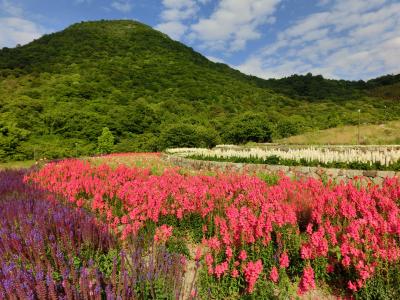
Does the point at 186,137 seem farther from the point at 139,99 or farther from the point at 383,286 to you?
the point at 383,286

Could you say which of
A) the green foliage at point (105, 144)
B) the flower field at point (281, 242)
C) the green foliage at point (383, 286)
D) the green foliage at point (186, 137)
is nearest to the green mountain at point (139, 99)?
the green foliage at point (186, 137)

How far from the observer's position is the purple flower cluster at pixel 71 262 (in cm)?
238

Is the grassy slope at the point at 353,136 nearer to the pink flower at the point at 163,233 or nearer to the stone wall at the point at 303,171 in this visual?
the stone wall at the point at 303,171

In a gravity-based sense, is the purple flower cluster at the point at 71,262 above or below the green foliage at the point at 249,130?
below

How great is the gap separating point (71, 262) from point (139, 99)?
49511 mm

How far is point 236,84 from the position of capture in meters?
74.1

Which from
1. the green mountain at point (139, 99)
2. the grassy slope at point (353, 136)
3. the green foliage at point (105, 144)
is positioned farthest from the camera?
the green mountain at point (139, 99)

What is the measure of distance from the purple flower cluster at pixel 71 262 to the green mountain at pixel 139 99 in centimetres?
2452

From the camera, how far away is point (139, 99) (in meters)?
50.8

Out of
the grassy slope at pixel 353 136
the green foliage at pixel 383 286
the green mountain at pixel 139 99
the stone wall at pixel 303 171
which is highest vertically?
the green mountain at pixel 139 99

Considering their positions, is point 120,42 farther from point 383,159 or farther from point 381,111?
point 383,159

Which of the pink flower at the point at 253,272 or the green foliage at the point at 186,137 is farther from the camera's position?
the green foliage at the point at 186,137

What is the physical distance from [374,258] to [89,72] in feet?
222

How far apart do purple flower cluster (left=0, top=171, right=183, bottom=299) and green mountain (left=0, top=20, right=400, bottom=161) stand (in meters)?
24.5
